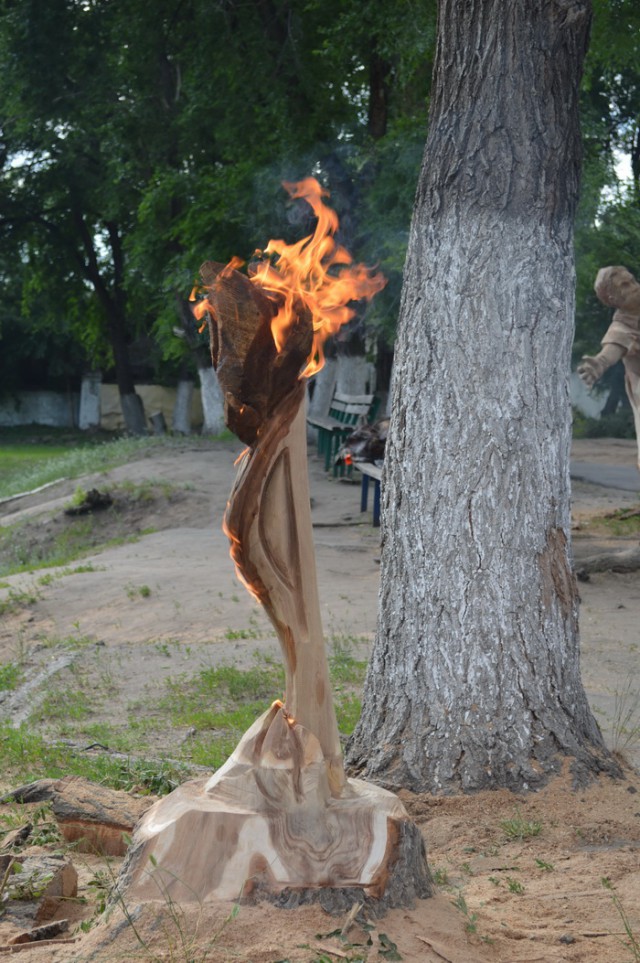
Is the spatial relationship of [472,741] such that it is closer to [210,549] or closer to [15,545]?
[210,549]

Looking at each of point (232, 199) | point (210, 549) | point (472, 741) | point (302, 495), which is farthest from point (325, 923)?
point (232, 199)

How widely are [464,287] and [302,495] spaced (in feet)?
6.18

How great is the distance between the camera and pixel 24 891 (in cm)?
332

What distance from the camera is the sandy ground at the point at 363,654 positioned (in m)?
2.94

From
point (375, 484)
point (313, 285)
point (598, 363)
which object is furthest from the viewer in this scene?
point (375, 484)

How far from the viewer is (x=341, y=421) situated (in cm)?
1906

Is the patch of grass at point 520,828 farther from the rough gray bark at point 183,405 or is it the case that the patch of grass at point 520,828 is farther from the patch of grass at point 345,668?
the rough gray bark at point 183,405

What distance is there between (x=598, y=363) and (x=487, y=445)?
16.2 ft

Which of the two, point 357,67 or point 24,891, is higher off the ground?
point 357,67

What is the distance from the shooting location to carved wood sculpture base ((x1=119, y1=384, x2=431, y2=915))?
303 cm

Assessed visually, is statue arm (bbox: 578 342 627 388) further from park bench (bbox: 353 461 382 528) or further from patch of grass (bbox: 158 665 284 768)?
patch of grass (bbox: 158 665 284 768)

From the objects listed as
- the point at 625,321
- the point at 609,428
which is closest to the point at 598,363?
the point at 625,321

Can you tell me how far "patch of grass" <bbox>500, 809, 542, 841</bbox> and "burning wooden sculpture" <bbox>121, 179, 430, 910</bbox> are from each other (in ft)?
3.18

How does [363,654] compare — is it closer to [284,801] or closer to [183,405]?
[284,801]
